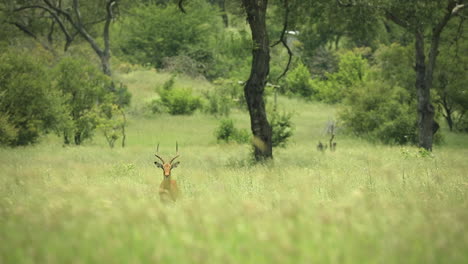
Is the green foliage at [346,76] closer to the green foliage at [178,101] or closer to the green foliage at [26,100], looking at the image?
the green foliage at [178,101]

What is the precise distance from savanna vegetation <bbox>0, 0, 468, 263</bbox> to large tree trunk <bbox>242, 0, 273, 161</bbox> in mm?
39

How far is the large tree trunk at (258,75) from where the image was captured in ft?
46.5

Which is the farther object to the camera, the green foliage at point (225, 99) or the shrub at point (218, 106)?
the green foliage at point (225, 99)

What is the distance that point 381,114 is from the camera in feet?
98.5

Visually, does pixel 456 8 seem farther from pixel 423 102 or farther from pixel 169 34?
pixel 169 34

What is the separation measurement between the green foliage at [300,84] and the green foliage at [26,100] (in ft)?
108

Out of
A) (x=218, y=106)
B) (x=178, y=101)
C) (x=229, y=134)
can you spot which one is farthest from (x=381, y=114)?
(x=178, y=101)

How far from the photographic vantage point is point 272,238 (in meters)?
3.80

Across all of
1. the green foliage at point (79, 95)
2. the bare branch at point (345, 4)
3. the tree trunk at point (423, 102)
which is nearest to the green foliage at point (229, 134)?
the green foliage at point (79, 95)

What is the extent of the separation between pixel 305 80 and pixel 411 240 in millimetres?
49620

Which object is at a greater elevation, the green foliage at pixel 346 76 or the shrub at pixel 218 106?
the green foliage at pixel 346 76

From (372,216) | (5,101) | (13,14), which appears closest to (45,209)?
(372,216)

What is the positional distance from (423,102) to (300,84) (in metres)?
34.4

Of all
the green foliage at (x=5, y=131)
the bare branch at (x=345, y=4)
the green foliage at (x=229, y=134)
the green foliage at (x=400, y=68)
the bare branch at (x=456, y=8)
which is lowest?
the green foliage at (x=229, y=134)
